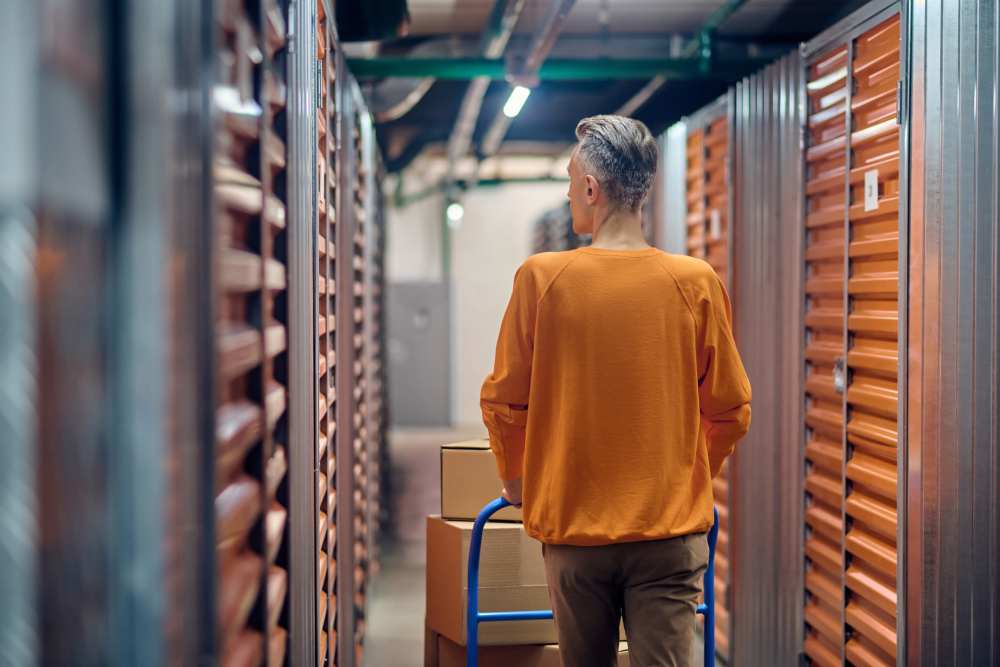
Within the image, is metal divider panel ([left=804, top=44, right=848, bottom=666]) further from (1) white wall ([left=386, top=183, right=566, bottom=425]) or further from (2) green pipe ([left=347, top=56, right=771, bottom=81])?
(1) white wall ([left=386, top=183, right=566, bottom=425])

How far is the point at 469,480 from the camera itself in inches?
131

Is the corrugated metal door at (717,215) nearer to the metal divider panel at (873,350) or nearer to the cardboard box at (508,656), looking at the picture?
the metal divider panel at (873,350)

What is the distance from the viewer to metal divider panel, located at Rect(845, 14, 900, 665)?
3.11m

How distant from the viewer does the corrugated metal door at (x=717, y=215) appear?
4672 mm

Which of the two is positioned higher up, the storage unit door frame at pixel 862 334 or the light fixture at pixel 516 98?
the light fixture at pixel 516 98

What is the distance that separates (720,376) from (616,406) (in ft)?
0.96

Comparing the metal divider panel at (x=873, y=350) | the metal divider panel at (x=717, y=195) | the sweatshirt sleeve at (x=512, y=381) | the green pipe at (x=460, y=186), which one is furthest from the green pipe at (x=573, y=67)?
the green pipe at (x=460, y=186)

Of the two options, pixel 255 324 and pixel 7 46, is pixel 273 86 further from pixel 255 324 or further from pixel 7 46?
pixel 7 46

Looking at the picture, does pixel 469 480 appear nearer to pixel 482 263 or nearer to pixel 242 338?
pixel 242 338

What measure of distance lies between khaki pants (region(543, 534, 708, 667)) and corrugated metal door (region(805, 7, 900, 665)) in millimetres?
1227

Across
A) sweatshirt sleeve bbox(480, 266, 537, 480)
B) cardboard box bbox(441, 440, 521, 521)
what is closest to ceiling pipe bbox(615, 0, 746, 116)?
cardboard box bbox(441, 440, 521, 521)

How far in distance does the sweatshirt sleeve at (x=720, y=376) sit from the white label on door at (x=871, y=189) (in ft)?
4.03

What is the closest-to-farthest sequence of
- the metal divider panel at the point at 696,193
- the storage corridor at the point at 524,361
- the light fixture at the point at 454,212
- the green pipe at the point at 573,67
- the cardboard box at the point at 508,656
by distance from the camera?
the storage corridor at the point at 524,361 < the cardboard box at the point at 508,656 < the metal divider panel at the point at 696,193 < the green pipe at the point at 573,67 < the light fixture at the point at 454,212

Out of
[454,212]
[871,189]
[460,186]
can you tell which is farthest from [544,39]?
[454,212]
